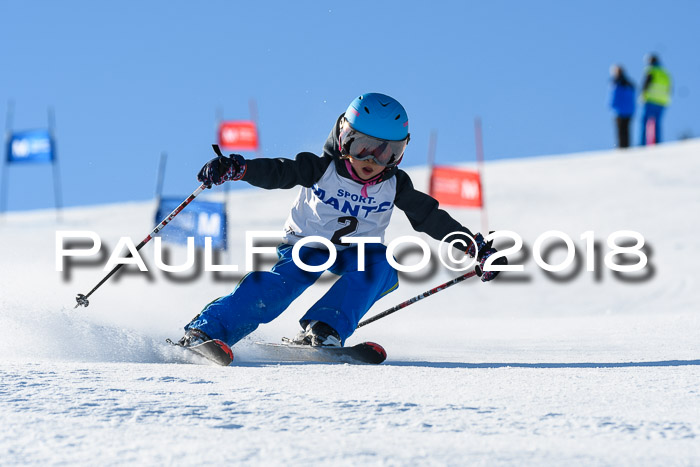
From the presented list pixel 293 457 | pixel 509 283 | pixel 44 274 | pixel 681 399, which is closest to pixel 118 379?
pixel 293 457

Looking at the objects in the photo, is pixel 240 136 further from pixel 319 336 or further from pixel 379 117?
pixel 319 336

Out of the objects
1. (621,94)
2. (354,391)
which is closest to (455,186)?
(621,94)

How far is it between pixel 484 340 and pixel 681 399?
2772mm

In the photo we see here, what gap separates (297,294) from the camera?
3959mm

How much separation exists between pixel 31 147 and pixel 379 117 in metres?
14.3

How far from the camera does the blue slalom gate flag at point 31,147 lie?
16.4 m

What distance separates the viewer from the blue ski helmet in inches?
150

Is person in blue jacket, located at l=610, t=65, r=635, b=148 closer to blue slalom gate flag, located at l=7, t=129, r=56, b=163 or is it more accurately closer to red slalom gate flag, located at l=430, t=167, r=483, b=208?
red slalom gate flag, located at l=430, t=167, r=483, b=208

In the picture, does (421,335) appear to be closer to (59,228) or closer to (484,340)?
(484,340)

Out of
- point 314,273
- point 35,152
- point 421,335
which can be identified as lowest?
point 421,335

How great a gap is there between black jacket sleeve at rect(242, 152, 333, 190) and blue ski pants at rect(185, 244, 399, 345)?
0.35m

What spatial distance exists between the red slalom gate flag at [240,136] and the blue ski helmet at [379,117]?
1399cm

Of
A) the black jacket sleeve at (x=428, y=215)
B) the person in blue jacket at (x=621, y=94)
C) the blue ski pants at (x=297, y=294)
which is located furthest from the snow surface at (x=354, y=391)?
the person in blue jacket at (x=621, y=94)

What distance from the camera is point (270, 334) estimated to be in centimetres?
505
